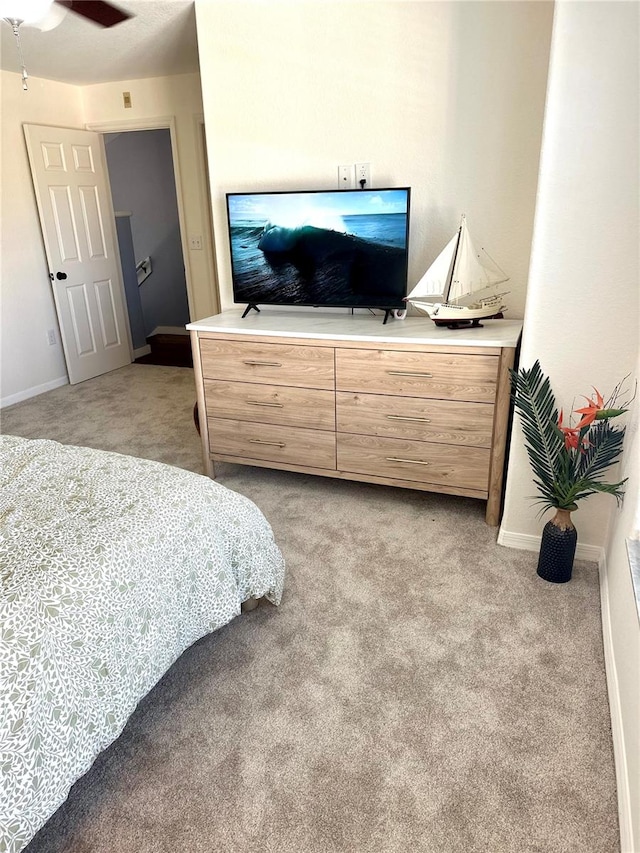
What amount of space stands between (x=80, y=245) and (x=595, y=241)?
420cm

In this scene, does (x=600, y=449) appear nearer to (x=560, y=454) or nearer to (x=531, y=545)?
(x=560, y=454)

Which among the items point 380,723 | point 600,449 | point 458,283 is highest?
point 458,283

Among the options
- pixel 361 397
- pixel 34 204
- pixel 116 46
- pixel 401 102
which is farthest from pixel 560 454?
pixel 34 204

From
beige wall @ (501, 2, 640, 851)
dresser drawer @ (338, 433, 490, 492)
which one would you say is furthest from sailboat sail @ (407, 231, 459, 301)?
dresser drawer @ (338, 433, 490, 492)

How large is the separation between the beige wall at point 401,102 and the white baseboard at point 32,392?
256 centimetres

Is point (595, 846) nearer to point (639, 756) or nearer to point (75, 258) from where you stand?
point (639, 756)

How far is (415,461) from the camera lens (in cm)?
267

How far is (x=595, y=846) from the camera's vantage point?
1.29 m

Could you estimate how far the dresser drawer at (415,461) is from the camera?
2570mm

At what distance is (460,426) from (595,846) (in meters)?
1.56

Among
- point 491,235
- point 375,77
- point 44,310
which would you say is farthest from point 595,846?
point 44,310

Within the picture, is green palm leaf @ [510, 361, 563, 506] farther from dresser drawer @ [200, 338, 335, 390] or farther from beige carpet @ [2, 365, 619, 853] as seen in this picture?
dresser drawer @ [200, 338, 335, 390]

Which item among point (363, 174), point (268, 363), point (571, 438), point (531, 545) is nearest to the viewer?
point (571, 438)

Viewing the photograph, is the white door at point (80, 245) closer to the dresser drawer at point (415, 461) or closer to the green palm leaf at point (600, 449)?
the dresser drawer at point (415, 461)
